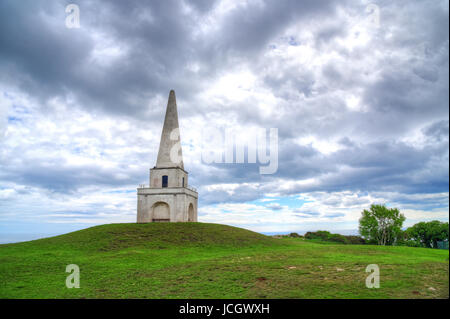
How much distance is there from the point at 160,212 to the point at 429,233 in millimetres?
46571

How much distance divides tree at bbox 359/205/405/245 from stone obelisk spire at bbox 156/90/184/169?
3030 centimetres

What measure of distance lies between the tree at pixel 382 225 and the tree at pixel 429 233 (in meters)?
7.66

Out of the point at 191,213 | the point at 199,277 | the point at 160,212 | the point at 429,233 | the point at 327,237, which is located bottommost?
the point at 429,233

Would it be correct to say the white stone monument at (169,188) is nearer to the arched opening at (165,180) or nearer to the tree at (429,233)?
the arched opening at (165,180)

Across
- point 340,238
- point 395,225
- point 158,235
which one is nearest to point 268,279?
point 158,235

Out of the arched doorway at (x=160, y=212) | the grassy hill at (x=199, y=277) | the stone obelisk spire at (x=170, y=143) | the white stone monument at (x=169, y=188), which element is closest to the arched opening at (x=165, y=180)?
the white stone monument at (x=169, y=188)

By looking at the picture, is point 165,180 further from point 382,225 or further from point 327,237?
point 382,225

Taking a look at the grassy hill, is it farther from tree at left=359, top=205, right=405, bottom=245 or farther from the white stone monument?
tree at left=359, top=205, right=405, bottom=245

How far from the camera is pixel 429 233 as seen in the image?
50781 mm

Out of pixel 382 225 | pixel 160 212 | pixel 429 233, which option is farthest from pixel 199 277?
pixel 429 233

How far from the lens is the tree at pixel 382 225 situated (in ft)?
145

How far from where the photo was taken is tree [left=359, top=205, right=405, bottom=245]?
44.2 metres

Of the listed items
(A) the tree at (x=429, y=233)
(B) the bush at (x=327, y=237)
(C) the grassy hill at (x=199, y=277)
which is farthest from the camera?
(A) the tree at (x=429, y=233)
